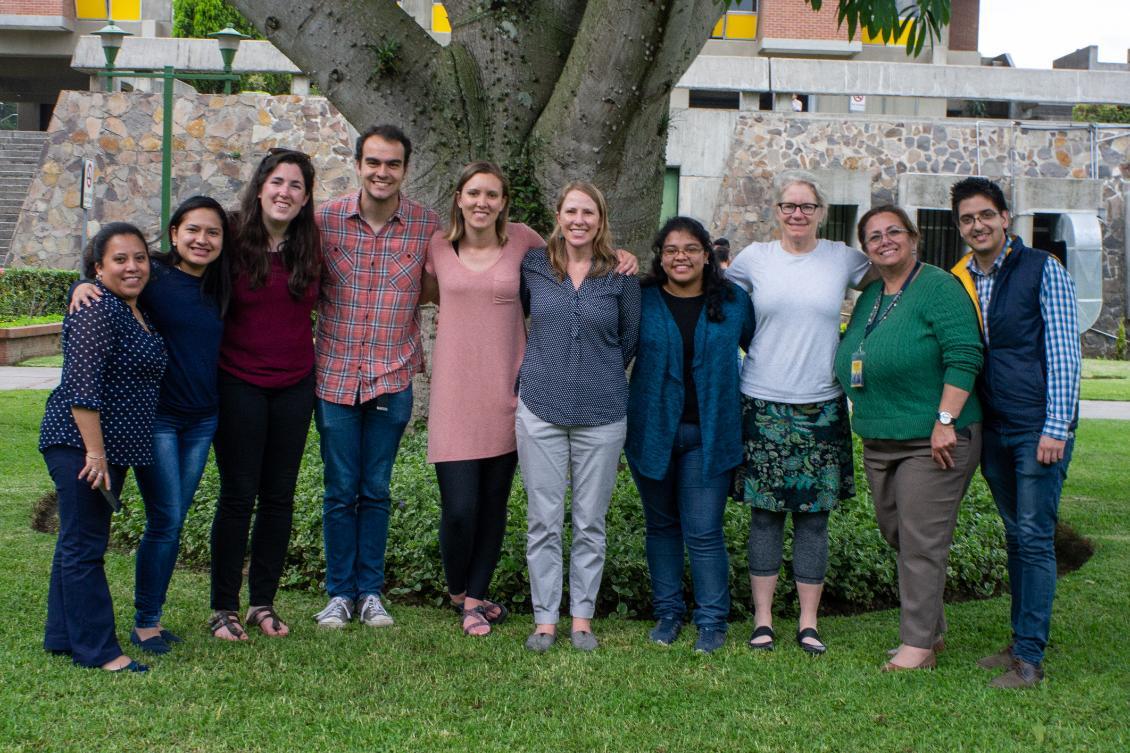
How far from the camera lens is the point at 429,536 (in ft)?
18.7

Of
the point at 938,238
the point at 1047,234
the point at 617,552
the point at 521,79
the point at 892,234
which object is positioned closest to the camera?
the point at 892,234

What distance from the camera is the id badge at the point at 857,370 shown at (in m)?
4.55

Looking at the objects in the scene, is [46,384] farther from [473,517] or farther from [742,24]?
[742,24]

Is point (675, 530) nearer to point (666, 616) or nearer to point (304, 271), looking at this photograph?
point (666, 616)

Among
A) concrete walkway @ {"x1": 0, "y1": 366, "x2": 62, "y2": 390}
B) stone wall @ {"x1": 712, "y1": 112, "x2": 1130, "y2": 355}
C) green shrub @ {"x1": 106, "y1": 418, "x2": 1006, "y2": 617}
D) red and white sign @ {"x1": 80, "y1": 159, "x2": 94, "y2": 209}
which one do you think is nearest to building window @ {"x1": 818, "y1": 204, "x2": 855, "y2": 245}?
stone wall @ {"x1": 712, "y1": 112, "x2": 1130, "y2": 355}

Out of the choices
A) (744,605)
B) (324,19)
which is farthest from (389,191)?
(744,605)

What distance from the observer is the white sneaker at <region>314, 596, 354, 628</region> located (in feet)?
16.3

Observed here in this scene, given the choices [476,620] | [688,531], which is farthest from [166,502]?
[688,531]

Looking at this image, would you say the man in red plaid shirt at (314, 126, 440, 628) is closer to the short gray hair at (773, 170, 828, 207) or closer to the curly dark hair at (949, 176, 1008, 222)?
the short gray hair at (773, 170, 828, 207)

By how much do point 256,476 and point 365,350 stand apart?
0.68 meters

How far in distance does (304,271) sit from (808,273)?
2.03 m

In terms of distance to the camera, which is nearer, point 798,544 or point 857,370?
point 857,370

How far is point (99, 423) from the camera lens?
4113 mm

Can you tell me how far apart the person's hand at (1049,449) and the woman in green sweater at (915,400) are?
0.91ft
